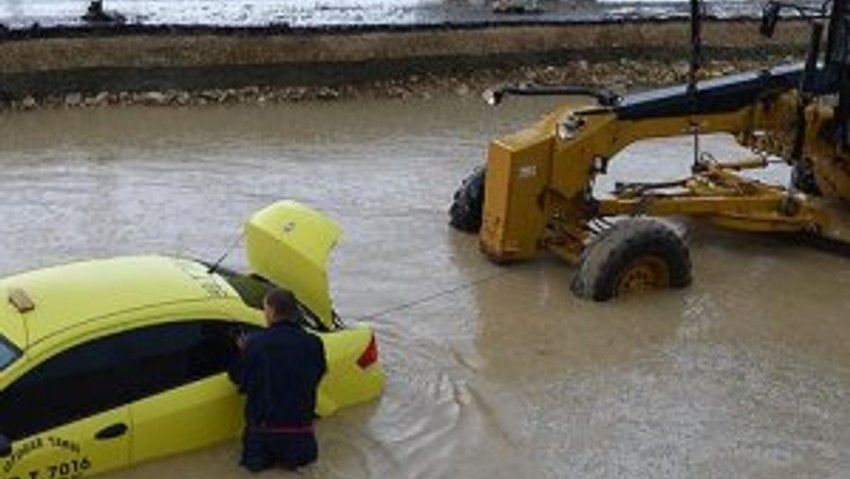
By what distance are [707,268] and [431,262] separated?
3.00 metres

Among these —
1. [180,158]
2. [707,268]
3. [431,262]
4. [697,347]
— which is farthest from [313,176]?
[697,347]

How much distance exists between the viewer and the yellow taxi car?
8328 mm

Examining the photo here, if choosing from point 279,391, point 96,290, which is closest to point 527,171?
point 279,391

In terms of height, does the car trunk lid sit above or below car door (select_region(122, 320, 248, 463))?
above

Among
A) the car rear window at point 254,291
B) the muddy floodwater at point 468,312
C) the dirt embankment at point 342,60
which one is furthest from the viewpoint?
the dirt embankment at point 342,60

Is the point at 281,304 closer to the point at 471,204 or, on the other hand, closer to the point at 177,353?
the point at 177,353

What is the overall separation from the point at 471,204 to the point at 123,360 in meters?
6.84

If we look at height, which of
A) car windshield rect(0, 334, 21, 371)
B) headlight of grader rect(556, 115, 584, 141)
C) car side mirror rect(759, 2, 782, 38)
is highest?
car side mirror rect(759, 2, 782, 38)

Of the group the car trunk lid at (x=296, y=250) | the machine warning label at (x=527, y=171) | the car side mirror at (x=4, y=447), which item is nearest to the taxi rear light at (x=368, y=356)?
the car trunk lid at (x=296, y=250)

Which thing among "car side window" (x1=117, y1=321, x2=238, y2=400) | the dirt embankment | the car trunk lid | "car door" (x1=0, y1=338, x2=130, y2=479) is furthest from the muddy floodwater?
the dirt embankment

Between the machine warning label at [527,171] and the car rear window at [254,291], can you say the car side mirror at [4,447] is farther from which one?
the machine warning label at [527,171]

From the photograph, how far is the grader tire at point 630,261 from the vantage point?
1279cm

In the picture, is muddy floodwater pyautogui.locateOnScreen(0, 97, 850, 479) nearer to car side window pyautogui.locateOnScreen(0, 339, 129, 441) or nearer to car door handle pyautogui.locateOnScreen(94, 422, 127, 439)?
car door handle pyautogui.locateOnScreen(94, 422, 127, 439)

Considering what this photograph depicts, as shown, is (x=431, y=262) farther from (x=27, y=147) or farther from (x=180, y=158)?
(x=27, y=147)
